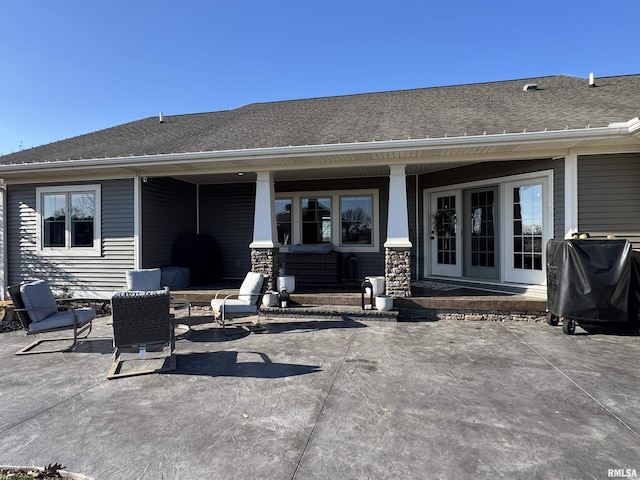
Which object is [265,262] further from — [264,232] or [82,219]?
[82,219]

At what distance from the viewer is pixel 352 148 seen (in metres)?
5.91

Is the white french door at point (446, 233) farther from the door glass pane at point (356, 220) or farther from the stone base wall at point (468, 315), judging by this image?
the stone base wall at point (468, 315)

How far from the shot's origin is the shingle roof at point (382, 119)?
607 centimetres

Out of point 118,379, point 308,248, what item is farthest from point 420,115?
point 118,379

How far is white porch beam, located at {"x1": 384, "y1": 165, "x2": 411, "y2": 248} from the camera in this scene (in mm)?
6266

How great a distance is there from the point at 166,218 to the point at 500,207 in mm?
7571

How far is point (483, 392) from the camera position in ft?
10.2

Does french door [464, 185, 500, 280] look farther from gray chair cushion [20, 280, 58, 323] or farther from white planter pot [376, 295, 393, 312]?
gray chair cushion [20, 280, 58, 323]

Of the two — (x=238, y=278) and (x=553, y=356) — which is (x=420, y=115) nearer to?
(x=553, y=356)

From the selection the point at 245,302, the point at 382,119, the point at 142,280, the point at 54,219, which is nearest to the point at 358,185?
the point at 382,119

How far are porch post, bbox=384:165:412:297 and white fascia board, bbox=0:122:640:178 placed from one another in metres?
0.79

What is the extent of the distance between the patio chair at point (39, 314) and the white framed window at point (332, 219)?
16.3 ft

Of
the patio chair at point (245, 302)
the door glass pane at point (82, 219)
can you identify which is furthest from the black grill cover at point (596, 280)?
the door glass pane at point (82, 219)

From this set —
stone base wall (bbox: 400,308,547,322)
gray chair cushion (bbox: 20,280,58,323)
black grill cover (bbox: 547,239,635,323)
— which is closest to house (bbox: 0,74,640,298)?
stone base wall (bbox: 400,308,547,322)
